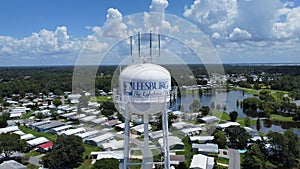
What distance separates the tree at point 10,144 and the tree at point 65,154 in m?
1.81

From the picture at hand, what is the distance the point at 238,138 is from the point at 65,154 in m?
8.69

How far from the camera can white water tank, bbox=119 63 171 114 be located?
4.77 meters

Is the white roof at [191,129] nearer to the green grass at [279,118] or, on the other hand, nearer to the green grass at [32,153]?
the green grass at [279,118]

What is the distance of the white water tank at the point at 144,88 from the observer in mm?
4773

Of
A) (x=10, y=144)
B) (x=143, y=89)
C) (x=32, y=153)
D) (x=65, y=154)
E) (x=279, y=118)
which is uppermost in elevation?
(x=143, y=89)

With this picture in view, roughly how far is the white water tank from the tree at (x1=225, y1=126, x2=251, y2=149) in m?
10.1

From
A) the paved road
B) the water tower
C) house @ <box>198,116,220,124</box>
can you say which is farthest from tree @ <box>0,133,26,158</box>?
house @ <box>198,116,220,124</box>

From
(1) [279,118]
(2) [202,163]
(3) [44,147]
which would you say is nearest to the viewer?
(2) [202,163]

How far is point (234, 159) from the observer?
39.7 ft

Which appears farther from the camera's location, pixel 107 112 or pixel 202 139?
pixel 107 112

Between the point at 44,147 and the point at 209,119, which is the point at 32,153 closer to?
the point at 44,147

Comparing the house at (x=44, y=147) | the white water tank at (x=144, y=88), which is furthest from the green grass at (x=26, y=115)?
the white water tank at (x=144, y=88)

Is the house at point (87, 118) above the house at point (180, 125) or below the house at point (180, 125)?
above

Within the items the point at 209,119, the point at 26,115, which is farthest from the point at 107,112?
the point at 209,119
